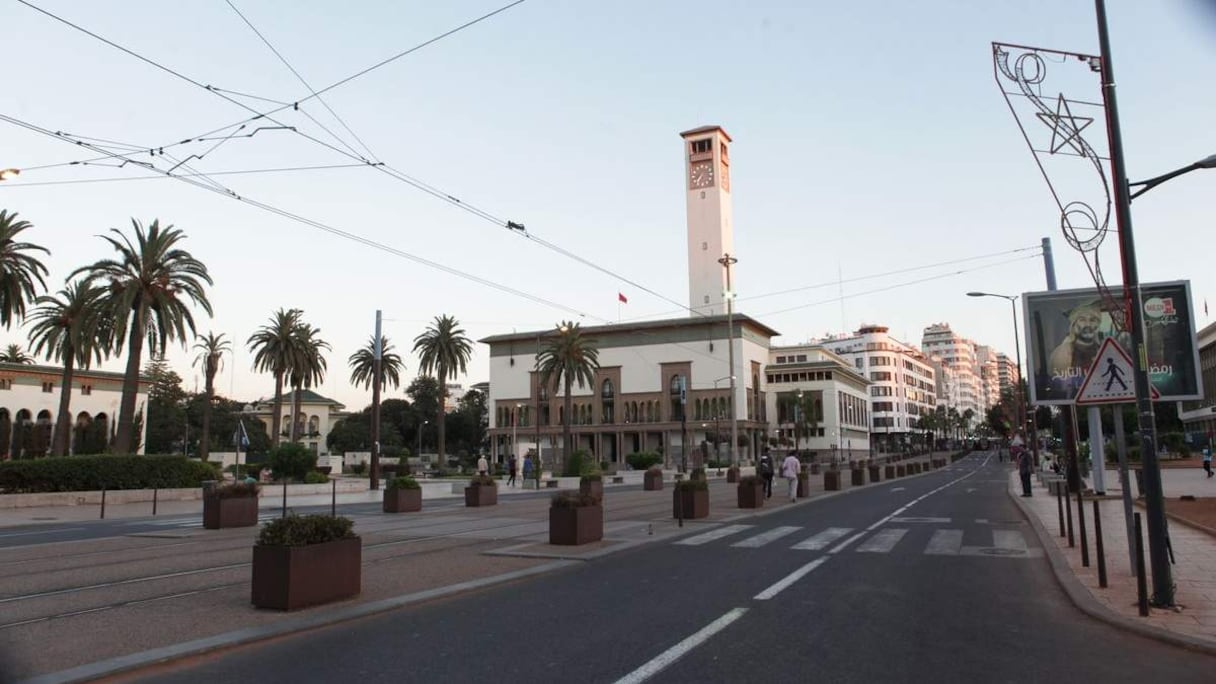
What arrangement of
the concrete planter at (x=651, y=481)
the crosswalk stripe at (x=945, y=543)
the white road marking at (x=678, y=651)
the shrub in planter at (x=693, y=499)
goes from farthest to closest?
the concrete planter at (x=651, y=481) → the shrub in planter at (x=693, y=499) → the crosswalk stripe at (x=945, y=543) → the white road marking at (x=678, y=651)

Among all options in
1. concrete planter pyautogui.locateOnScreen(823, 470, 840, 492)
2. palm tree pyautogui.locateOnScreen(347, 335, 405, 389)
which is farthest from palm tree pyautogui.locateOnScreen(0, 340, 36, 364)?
concrete planter pyautogui.locateOnScreen(823, 470, 840, 492)

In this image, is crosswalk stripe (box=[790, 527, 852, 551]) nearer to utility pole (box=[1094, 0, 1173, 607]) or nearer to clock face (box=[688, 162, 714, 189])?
utility pole (box=[1094, 0, 1173, 607])

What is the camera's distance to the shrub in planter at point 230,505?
A: 1928 cm

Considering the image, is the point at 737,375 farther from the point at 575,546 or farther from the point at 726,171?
the point at 575,546

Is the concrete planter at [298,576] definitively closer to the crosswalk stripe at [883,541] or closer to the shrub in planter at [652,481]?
the crosswalk stripe at [883,541]

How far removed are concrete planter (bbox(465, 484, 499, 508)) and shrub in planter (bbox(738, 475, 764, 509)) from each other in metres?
9.16

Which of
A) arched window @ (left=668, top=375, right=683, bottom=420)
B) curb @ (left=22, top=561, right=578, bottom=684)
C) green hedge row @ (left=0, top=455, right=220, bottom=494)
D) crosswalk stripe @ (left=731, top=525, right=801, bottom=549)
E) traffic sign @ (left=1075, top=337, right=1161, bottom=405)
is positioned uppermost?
arched window @ (left=668, top=375, right=683, bottom=420)

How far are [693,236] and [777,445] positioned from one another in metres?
30.1

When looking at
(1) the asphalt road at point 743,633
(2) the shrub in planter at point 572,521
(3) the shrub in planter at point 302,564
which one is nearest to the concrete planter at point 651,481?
(2) the shrub in planter at point 572,521

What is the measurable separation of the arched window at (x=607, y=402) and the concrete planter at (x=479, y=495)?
77.7m

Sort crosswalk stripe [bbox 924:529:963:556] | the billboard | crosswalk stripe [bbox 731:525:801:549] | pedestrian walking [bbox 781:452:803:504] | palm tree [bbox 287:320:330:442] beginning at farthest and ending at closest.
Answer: palm tree [bbox 287:320:330:442] < pedestrian walking [bbox 781:452:803:504] < the billboard < crosswalk stripe [bbox 731:525:801:549] < crosswalk stripe [bbox 924:529:963:556]

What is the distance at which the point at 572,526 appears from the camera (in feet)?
47.0

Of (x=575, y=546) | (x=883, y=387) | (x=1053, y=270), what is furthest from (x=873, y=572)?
(x=883, y=387)

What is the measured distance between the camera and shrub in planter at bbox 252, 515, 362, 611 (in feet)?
28.2
